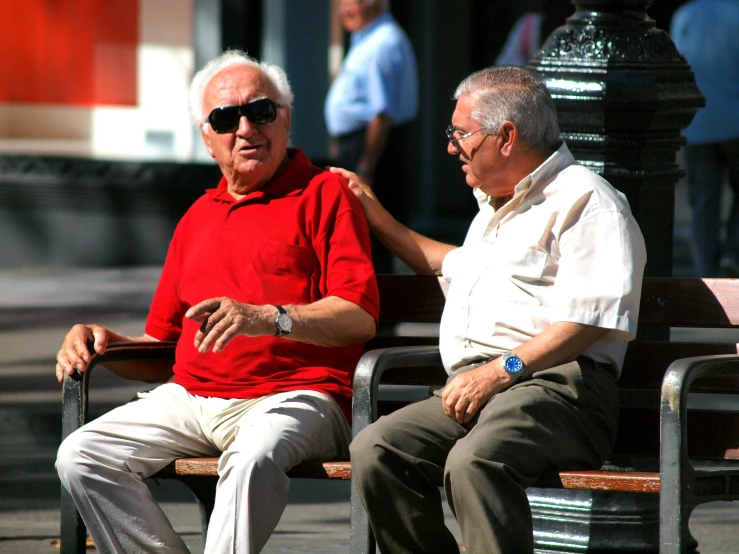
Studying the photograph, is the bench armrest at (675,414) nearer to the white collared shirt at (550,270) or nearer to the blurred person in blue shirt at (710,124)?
the white collared shirt at (550,270)

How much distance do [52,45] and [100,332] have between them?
9.82 m

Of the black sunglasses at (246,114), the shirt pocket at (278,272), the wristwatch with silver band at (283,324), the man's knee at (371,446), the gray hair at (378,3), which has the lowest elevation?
the man's knee at (371,446)

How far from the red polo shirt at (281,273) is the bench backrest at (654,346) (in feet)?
0.91

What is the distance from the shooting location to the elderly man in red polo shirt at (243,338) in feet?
12.7

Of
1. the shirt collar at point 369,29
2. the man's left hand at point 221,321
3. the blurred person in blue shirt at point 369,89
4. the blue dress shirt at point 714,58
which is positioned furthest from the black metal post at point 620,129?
the shirt collar at point 369,29

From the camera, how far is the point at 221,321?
3836 millimetres

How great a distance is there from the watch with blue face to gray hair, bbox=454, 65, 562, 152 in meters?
0.60

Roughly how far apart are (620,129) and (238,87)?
3.89ft

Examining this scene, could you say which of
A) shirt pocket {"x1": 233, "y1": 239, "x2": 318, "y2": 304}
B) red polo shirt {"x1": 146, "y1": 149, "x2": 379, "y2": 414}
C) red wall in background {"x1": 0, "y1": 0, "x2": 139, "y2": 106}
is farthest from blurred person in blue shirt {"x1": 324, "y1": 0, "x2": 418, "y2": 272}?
shirt pocket {"x1": 233, "y1": 239, "x2": 318, "y2": 304}

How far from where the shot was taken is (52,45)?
1355cm

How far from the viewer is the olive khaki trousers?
360 centimetres

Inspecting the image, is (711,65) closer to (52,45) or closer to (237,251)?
(237,251)

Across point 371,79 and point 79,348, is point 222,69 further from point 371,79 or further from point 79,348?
point 371,79

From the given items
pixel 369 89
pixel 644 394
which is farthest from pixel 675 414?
pixel 369 89
